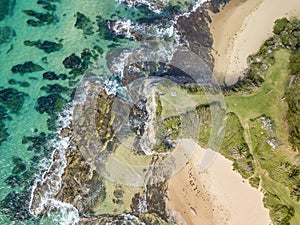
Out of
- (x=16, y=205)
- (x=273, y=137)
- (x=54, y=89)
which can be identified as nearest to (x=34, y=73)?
(x=54, y=89)

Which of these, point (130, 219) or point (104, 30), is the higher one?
point (104, 30)

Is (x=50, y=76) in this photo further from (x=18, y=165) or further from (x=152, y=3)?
(x=152, y=3)

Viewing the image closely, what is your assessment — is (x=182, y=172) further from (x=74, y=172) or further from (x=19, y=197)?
(x=19, y=197)

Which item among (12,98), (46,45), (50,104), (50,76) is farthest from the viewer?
(46,45)

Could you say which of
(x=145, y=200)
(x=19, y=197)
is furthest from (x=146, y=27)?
(x=19, y=197)

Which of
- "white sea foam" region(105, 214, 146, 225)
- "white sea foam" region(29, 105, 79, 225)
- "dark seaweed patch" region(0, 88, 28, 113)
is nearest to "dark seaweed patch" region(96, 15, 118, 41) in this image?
"dark seaweed patch" region(0, 88, 28, 113)

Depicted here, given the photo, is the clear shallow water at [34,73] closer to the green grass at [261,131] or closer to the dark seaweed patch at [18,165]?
the dark seaweed patch at [18,165]
